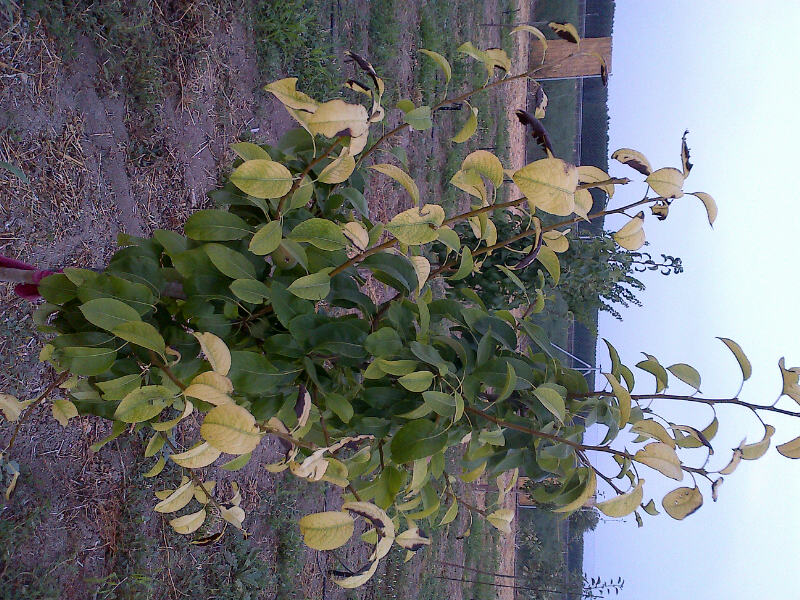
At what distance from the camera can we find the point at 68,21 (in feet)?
7.42

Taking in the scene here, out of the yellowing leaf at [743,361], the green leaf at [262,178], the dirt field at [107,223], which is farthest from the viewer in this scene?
the dirt field at [107,223]

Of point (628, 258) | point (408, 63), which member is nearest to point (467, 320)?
point (628, 258)

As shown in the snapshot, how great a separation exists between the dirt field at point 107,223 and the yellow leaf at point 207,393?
4.79ft

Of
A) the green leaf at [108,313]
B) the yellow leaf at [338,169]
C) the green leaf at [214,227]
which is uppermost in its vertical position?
the yellow leaf at [338,169]

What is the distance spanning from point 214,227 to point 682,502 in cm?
110

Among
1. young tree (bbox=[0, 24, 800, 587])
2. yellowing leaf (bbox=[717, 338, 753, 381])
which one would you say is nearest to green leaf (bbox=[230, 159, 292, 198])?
young tree (bbox=[0, 24, 800, 587])

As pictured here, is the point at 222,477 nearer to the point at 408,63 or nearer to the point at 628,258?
the point at 628,258

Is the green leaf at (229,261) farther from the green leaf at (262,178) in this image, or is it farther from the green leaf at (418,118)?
the green leaf at (418,118)

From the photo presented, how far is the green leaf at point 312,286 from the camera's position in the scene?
113cm

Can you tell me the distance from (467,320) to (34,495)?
68.0 inches

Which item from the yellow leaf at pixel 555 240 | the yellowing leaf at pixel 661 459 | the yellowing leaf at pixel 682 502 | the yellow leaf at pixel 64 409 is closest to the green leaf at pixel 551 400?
the yellowing leaf at pixel 661 459

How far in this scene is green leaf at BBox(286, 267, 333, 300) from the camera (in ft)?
3.71

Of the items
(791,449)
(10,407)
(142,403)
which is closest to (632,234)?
(791,449)

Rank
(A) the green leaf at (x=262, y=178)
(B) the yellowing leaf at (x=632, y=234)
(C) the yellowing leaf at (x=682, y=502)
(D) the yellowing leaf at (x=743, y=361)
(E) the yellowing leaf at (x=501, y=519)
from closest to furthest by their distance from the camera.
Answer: (A) the green leaf at (x=262, y=178) < (C) the yellowing leaf at (x=682, y=502) < (B) the yellowing leaf at (x=632, y=234) < (D) the yellowing leaf at (x=743, y=361) < (E) the yellowing leaf at (x=501, y=519)
